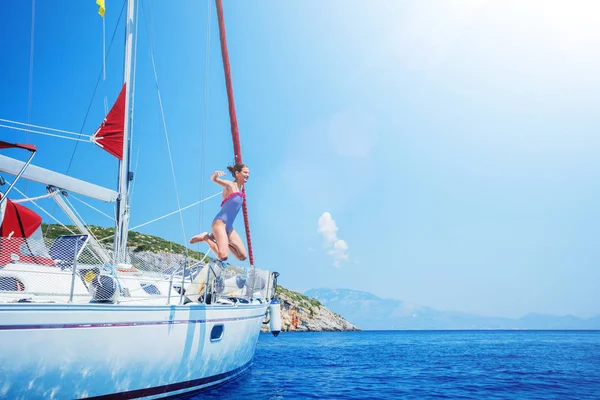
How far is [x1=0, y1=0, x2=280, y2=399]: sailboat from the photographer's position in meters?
6.36

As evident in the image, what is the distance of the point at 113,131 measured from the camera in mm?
12477

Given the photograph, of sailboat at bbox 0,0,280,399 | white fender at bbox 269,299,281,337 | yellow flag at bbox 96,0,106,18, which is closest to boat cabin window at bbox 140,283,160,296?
sailboat at bbox 0,0,280,399

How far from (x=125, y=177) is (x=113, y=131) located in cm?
150

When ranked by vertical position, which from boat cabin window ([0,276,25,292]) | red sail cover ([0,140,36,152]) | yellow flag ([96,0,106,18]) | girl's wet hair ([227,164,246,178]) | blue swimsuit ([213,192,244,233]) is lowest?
boat cabin window ([0,276,25,292])

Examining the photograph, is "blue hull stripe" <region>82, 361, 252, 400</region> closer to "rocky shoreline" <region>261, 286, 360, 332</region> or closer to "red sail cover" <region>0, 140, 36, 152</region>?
"red sail cover" <region>0, 140, 36, 152</region>

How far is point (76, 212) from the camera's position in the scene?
37.5 feet

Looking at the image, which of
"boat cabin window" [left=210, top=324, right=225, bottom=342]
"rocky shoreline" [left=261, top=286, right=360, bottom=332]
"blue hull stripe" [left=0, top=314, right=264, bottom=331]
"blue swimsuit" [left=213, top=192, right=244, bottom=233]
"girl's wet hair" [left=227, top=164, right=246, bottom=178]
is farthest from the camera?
"rocky shoreline" [left=261, top=286, right=360, bottom=332]

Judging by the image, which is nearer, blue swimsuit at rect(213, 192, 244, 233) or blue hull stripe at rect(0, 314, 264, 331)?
blue hull stripe at rect(0, 314, 264, 331)

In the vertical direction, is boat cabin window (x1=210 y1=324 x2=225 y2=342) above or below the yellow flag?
below

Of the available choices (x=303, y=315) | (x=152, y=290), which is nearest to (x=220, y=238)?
(x=152, y=290)

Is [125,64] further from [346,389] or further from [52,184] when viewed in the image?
[346,389]

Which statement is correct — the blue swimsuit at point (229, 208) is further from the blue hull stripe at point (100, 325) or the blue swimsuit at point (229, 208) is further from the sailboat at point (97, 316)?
the blue hull stripe at point (100, 325)

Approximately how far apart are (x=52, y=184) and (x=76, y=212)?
146cm

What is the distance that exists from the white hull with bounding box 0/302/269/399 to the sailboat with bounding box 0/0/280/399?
17mm
